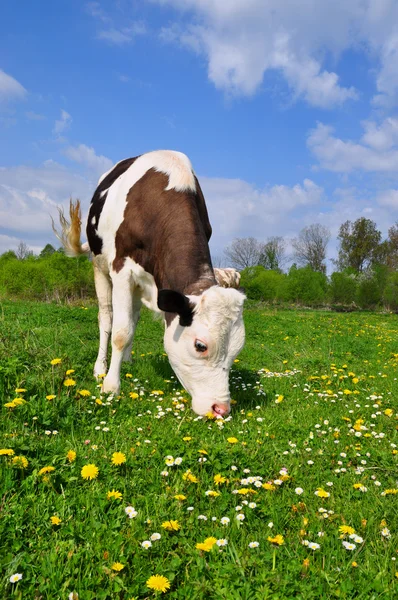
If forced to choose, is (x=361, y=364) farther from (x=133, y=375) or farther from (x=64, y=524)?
(x=64, y=524)

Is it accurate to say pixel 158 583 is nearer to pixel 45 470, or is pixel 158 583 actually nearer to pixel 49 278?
pixel 45 470

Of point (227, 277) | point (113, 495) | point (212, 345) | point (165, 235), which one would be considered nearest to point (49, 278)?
point (227, 277)

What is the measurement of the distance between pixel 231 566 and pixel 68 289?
30.2 metres

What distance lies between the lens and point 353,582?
226 centimetres

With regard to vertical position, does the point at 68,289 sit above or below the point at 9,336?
above

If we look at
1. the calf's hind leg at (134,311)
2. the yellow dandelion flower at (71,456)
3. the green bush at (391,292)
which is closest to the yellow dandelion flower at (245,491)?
the yellow dandelion flower at (71,456)

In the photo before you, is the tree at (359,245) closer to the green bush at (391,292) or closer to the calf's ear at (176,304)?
the green bush at (391,292)

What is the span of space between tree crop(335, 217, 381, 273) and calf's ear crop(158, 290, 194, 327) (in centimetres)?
6623

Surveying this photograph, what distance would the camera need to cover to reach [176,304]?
473 cm

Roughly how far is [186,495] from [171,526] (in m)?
0.50

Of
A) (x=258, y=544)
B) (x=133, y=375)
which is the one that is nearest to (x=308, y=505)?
(x=258, y=544)

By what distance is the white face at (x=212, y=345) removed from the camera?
4.72m

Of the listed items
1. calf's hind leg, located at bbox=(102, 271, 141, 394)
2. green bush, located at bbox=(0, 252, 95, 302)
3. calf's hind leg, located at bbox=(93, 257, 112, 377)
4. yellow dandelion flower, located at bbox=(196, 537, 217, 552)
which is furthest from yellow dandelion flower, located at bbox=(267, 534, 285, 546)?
green bush, located at bbox=(0, 252, 95, 302)

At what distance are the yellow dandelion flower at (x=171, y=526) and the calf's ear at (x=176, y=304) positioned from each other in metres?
2.43
